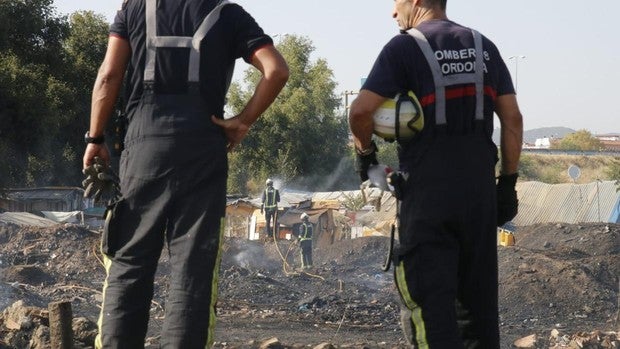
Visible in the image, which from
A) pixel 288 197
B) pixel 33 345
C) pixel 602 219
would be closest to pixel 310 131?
pixel 288 197

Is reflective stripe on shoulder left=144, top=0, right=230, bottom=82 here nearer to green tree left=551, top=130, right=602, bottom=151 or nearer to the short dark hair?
the short dark hair

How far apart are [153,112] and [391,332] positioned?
29.6ft

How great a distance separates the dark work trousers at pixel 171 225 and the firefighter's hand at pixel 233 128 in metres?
0.05

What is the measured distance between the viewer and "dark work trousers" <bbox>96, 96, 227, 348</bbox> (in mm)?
4449

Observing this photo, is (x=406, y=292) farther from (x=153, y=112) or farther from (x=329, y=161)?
(x=329, y=161)

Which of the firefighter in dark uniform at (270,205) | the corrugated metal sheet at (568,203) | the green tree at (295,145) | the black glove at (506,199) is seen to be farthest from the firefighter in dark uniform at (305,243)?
the green tree at (295,145)

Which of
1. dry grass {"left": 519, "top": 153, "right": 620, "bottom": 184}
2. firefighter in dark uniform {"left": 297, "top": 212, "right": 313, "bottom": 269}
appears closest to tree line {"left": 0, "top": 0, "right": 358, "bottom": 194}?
firefighter in dark uniform {"left": 297, "top": 212, "right": 313, "bottom": 269}

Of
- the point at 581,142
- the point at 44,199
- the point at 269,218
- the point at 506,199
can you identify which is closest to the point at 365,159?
the point at 506,199

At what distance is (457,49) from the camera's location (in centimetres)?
448

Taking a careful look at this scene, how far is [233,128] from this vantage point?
4.63 meters

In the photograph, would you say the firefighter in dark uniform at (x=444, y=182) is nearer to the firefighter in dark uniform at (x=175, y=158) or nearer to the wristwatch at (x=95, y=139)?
the firefighter in dark uniform at (x=175, y=158)

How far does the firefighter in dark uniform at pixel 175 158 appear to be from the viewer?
4469 millimetres

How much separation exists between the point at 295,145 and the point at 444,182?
60578mm

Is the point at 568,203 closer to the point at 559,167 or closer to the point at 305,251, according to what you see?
the point at 305,251
